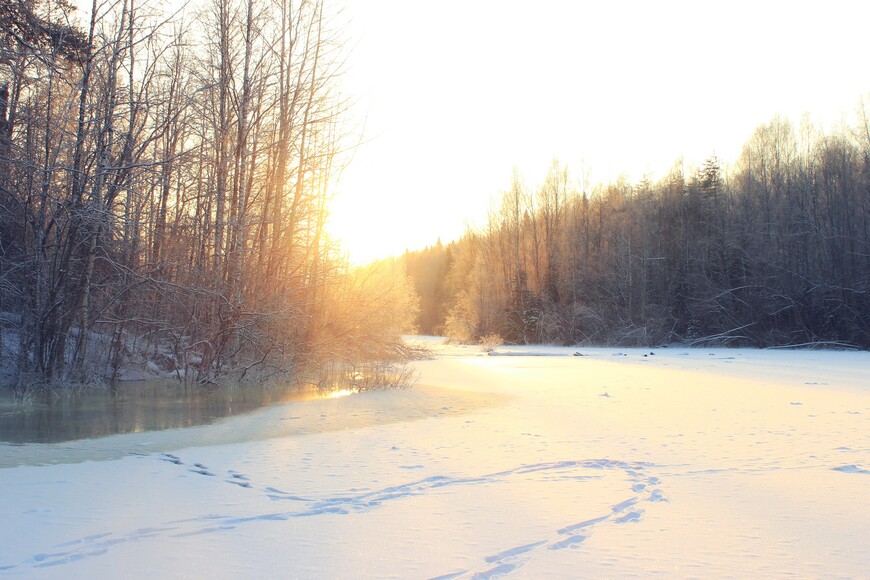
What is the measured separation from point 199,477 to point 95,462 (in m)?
1.22

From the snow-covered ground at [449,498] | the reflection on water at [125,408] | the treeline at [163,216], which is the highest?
the treeline at [163,216]

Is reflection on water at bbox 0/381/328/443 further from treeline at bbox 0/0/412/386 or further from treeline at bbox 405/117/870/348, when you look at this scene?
treeline at bbox 405/117/870/348

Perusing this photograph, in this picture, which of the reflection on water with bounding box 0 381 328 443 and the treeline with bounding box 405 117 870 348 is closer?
the reflection on water with bounding box 0 381 328 443

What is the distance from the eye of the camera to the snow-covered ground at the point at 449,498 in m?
3.22

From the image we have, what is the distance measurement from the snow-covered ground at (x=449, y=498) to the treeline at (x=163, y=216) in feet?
15.5

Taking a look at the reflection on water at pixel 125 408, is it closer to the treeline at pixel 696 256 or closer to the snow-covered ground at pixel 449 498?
the snow-covered ground at pixel 449 498

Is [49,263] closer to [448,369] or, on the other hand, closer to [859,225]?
[448,369]

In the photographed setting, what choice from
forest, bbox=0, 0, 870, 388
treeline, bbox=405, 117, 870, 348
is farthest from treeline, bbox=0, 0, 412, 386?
treeline, bbox=405, 117, 870, 348

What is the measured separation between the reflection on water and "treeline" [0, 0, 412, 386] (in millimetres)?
833

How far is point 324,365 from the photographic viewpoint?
13.5 m

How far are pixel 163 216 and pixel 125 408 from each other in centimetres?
502

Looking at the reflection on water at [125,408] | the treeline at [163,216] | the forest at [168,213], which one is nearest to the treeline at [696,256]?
the forest at [168,213]

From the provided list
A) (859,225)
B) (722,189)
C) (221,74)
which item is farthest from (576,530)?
(722,189)

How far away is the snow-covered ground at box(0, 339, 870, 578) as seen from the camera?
3.22 m
